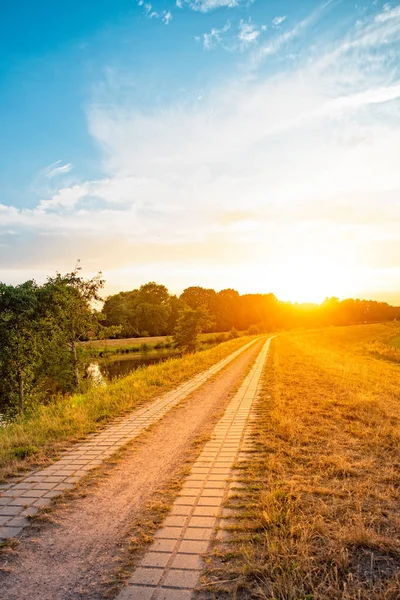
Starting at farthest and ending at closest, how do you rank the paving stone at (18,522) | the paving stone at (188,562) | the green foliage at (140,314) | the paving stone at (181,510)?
1. the green foliage at (140,314)
2. the paving stone at (181,510)
3. the paving stone at (18,522)
4. the paving stone at (188,562)

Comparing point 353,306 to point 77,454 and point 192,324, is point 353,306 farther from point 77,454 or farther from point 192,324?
point 77,454

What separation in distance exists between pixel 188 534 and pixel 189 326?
104 ft

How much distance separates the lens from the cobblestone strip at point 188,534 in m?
3.05

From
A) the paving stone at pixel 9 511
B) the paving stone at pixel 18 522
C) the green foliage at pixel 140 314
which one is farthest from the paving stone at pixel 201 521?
the green foliage at pixel 140 314

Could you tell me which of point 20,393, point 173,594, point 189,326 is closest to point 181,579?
point 173,594

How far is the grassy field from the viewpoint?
3.00m

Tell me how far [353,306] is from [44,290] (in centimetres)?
12694

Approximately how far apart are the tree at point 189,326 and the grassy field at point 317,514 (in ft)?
90.6

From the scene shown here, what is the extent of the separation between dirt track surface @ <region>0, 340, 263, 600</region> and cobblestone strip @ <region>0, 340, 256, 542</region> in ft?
1.16

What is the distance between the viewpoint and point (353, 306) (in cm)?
12888

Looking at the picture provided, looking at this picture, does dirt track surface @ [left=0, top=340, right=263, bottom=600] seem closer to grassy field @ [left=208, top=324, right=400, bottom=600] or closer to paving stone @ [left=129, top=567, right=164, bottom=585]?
paving stone @ [left=129, top=567, right=164, bottom=585]

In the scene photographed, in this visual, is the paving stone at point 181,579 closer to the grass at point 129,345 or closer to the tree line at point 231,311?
the grass at point 129,345

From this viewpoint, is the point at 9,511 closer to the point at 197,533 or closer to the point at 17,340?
the point at 197,533

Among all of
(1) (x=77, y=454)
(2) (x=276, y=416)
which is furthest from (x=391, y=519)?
(1) (x=77, y=454)
